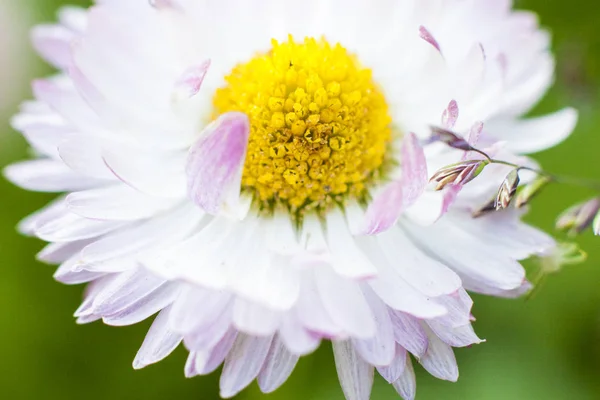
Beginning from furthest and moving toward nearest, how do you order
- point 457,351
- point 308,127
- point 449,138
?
1. point 457,351
2. point 308,127
3. point 449,138

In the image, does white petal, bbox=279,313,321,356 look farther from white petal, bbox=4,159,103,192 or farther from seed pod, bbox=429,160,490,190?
white petal, bbox=4,159,103,192

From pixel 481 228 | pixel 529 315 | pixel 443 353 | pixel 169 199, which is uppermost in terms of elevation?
pixel 169 199

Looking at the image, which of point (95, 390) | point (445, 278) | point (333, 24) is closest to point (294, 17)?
point (333, 24)

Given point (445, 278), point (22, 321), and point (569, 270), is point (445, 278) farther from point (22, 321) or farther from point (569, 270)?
point (22, 321)

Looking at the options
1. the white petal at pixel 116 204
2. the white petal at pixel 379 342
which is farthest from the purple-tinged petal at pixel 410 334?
the white petal at pixel 116 204

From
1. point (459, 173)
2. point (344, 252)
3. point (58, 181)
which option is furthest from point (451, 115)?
point (58, 181)

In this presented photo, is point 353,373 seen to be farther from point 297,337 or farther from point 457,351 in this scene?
point 457,351
